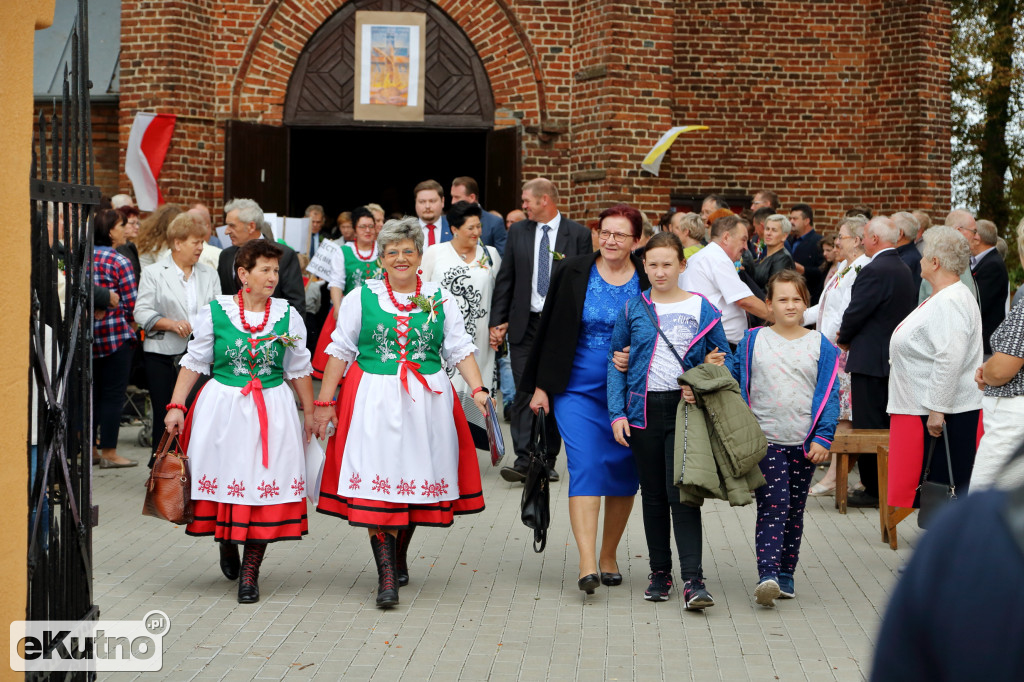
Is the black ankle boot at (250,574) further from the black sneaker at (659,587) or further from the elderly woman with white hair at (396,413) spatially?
the black sneaker at (659,587)

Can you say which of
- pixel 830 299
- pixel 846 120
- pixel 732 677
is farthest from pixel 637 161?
pixel 732 677

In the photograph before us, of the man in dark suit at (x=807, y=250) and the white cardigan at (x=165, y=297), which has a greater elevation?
the man in dark suit at (x=807, y=250)

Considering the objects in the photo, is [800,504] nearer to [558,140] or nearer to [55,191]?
[55,191]

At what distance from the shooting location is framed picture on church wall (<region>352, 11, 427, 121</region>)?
53.1ft

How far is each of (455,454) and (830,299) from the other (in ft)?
13.2

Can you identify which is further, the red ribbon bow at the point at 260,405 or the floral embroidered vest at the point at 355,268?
the floral embroidered vest at the point at 355,268

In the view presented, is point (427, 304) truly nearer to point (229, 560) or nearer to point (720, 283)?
point (229, 560)

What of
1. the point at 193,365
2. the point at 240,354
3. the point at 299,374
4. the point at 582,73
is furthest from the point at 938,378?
the point at 582,73

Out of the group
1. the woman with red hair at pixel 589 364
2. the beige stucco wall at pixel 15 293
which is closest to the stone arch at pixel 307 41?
the woman with red hair at pixel 589 364

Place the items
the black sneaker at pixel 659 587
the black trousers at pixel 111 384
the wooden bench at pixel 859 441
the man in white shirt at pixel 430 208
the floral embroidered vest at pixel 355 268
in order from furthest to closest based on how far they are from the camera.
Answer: the floral embroidered vest at pixel 355 268 < the man in white shirt at pixel 430 208 < the black trousers at pixel 111 384 < the wooden bench at pixel 859 441 < the black sneaker at pixel 659 587

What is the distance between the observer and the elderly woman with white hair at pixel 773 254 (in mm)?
10906

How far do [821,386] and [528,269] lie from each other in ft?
11.3

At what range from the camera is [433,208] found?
10648 millimetres

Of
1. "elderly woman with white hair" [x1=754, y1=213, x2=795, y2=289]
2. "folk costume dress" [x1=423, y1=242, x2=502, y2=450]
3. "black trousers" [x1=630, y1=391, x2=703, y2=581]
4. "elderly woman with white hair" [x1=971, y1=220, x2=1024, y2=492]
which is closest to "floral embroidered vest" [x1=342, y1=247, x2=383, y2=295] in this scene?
"folk costume dress" [x1=423, y1=242, x2=502, y2=450]
